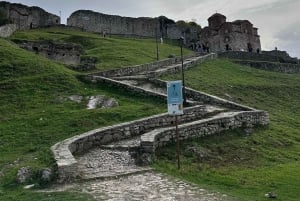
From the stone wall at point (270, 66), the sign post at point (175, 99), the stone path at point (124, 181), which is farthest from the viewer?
the stone wall at point (270, 66)

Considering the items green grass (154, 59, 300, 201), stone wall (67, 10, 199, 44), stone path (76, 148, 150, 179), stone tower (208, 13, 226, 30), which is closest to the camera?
green grass (154, 59, 300, 201)

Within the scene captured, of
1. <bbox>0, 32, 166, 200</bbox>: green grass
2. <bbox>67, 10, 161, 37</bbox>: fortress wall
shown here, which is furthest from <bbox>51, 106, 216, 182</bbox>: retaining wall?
<bbox>67, 10, 161, 37</bbox>: fortress wall

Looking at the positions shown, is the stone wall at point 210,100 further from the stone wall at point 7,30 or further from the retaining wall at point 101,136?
the stone wall at point 7,30

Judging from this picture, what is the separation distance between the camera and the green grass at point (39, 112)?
51.0 ft

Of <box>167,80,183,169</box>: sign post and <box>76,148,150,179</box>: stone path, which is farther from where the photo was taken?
<box>167,80,183,169</box>: sign post

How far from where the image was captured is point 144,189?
1338cm

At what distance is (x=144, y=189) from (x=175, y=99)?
4.26m

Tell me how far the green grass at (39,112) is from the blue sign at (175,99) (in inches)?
177

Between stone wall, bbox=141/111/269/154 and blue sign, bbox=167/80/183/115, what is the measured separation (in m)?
1.32

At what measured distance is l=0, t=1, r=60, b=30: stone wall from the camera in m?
63.2

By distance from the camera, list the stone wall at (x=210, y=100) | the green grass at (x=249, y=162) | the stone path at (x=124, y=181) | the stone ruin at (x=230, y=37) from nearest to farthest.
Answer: the stone path at (x=124, y=181), the green grass at (x=249, y=162), the stone wall at (x=210, y=100), the stone ruin at (x=230, y=37)

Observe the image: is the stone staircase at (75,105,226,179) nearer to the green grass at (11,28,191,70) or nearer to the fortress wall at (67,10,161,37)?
the green grass at (11,28,191,70)

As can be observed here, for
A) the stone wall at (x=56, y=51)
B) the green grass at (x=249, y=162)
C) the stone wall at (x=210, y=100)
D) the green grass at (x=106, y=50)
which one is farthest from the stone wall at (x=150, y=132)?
the stone wall at (x=56, y=51)

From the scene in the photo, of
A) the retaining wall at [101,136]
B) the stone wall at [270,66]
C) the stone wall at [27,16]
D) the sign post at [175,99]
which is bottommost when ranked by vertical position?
the retaining wall at [101,136]
